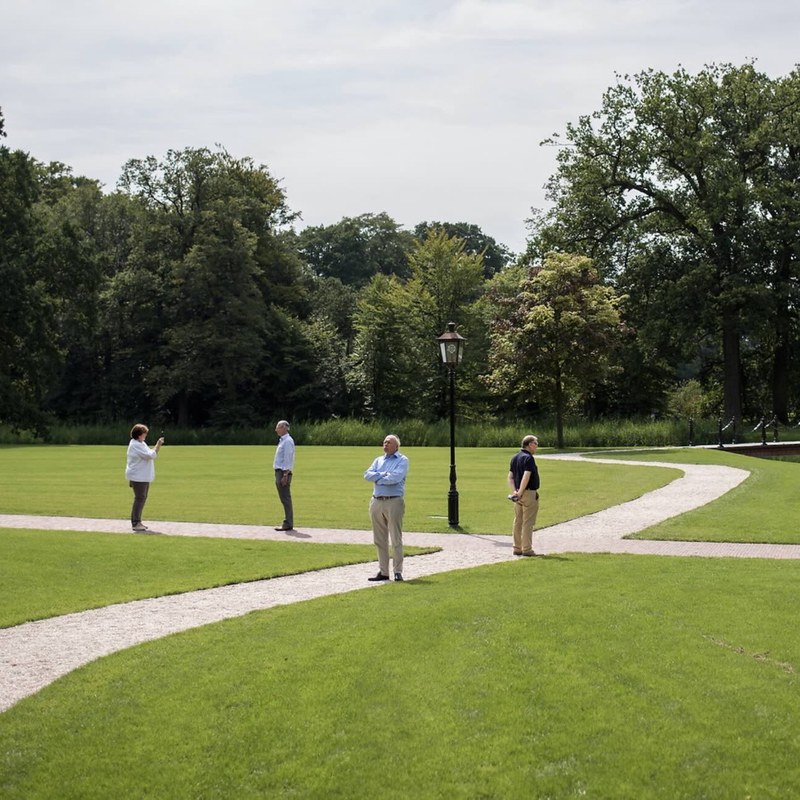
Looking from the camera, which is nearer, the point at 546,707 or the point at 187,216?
the point at 546,707

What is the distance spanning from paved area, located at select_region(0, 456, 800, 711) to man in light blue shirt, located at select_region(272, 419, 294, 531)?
491 millimetres

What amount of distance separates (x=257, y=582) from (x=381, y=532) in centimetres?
178

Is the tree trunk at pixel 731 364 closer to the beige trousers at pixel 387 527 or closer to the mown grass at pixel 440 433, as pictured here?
the mown grass at pixel 440 433

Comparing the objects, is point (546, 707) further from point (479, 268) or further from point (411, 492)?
point (479, 268)

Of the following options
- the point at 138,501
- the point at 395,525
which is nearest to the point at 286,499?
the point at 138,501

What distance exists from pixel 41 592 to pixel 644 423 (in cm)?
4547

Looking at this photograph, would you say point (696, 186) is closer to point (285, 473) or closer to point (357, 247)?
point (285, 473)

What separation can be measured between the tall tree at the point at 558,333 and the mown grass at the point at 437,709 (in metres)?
38.9

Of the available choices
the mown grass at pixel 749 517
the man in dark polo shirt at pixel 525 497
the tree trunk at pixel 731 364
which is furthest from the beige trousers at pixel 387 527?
the tree trunk at pixel 731 364

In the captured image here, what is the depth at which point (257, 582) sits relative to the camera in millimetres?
14430

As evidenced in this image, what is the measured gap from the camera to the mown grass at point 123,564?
13.2 meters

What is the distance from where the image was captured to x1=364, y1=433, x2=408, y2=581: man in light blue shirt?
14430mm

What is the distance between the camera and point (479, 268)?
249 feet

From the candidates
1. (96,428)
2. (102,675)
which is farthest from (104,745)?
(96,428)
